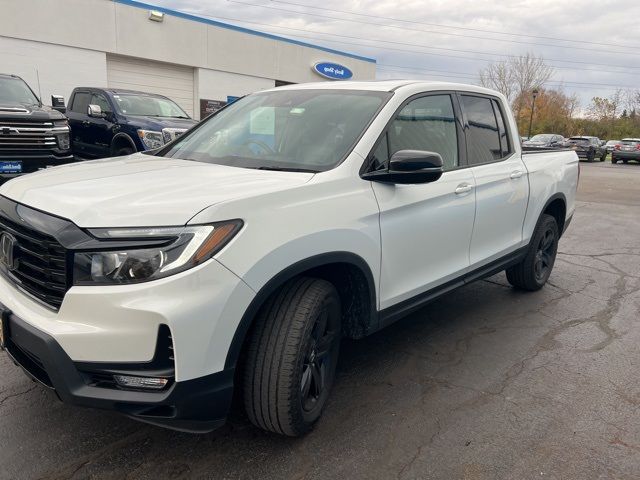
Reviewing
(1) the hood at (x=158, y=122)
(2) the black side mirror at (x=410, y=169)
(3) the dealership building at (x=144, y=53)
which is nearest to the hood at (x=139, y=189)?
(2) the black side mirror at (x=410, y=169)

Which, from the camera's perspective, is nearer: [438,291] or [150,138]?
[438,291]

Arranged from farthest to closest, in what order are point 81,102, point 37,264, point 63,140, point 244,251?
point 81,102 → point 63,140 → point 37,264 → point 244,251

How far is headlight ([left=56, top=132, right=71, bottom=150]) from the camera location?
27.0ft

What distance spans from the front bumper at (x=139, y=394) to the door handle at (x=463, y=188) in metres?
2.05

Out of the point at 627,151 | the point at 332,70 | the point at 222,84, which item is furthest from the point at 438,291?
the point at 627,151

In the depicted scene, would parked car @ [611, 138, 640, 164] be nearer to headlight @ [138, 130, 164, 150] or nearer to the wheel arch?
the wheel arch

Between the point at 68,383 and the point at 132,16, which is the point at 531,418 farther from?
the point at 132,16

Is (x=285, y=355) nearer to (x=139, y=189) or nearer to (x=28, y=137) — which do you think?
(x=139, y=189)

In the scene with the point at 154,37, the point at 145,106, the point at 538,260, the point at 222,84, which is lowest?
the point at 538,260

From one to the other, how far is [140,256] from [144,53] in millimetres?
21253

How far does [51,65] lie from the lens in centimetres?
1856

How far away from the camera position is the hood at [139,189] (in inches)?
87.0

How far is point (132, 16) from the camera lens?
2053 centimetres

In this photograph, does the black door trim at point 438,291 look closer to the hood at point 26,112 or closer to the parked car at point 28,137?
the parked car at point 28,137
